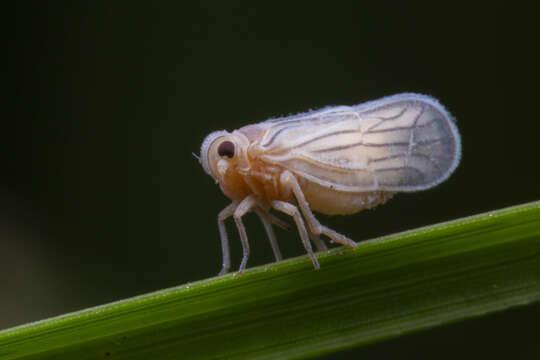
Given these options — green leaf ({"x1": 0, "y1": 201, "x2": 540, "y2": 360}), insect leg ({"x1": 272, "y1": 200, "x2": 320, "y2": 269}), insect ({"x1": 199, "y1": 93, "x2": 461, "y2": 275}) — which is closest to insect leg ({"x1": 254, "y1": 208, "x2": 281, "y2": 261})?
insect ({"x1": 199, "y1": 93, "x2": 461, "y2": 275})

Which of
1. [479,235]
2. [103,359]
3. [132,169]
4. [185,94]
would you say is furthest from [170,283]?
[479,235]

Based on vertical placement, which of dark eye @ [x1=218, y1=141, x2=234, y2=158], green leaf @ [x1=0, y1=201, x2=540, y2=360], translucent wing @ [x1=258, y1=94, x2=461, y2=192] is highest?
dark eye @ [x1=218, y1=141, x2=234, y2=158]

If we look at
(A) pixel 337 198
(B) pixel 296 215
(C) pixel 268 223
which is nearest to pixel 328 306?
(B) pixel 296 215

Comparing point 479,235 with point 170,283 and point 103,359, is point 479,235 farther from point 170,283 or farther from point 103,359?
point 170,283

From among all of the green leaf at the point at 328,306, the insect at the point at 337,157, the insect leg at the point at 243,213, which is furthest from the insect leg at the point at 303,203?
the green leaf at the point at 328,306

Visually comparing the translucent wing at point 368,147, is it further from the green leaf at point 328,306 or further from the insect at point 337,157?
the green leaf at point 328,306

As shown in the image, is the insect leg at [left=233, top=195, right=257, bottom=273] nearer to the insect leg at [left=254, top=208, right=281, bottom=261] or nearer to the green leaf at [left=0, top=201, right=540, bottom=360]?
the insect leg at [left=254, top=208, right=281, bottom=261]
